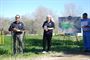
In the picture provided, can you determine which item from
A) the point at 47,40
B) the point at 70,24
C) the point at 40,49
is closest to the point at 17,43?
the point at 47,40

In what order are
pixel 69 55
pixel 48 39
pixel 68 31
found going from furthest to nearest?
pixel 68 31 < pixel 48 39 < pixel 69 55

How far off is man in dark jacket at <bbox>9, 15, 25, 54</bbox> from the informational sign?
301cm

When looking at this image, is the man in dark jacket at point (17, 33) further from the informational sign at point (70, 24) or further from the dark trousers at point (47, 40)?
the informational sign at point (70, 24)

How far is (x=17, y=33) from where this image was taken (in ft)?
53.9

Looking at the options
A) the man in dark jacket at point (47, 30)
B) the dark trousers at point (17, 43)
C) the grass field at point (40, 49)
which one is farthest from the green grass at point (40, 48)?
the man in dark jacket at point (47, 30)

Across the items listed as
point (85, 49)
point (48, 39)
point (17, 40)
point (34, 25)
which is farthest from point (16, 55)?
point (34, 25)

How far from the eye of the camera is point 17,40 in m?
16.5

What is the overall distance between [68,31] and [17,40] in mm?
3405

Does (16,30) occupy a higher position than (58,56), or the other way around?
(16,30)

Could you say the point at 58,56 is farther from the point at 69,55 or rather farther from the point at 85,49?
the point at 85,49

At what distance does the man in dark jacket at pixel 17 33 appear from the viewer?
53.4 ft

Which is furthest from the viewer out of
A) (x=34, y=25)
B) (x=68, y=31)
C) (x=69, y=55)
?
(x=34, y=25)

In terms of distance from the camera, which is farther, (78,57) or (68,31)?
(68,31)

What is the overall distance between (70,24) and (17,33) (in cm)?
336
